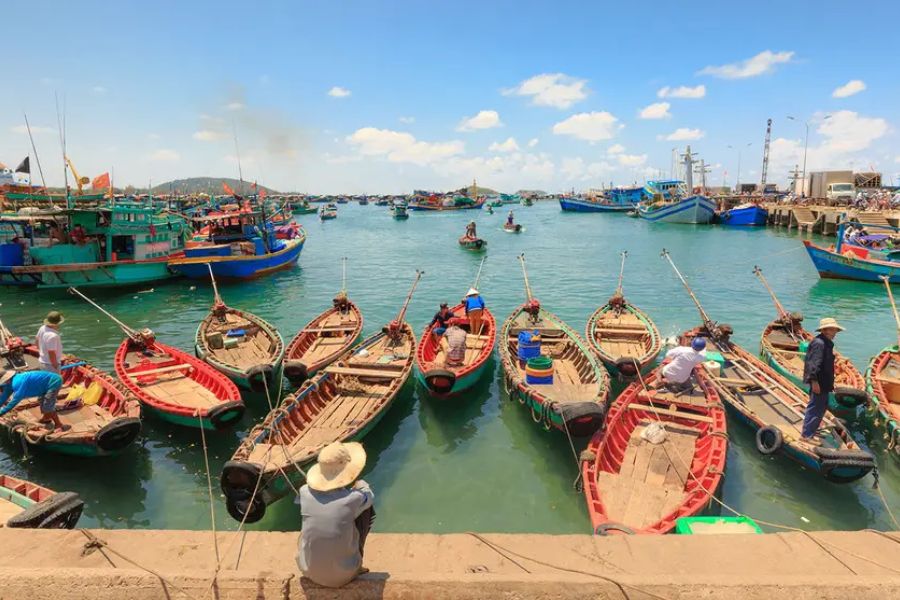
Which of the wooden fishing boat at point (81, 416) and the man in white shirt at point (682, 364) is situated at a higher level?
the man in white shirt at point (682, 364)

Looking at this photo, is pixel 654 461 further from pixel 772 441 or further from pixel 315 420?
pixel 315 420

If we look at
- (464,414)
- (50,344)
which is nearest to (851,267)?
(464,414)

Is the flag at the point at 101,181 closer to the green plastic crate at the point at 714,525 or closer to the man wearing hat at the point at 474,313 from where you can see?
the man wearing hat at the point at 474,313

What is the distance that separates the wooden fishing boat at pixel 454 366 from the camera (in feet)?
37.8

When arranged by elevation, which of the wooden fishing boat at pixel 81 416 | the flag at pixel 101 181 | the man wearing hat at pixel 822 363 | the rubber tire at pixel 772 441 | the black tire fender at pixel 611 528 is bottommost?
the rubber tire at pixel 772 441

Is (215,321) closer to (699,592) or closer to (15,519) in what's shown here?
(15,519)

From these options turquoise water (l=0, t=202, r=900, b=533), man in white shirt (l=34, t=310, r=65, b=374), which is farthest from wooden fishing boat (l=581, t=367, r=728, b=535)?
man in white shirt (l=34, t=310, r=65, b=374)

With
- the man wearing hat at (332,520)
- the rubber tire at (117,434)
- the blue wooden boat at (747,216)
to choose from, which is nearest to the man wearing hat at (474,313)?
the rubber tire at (117,434)

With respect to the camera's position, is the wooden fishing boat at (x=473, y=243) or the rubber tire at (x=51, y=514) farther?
the wooden fishing boat at (x=473, y=243)

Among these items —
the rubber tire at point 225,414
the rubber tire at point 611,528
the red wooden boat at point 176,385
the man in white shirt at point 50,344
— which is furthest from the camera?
the red wooden boat at point 176,385

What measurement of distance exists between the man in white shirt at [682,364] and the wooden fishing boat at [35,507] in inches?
431

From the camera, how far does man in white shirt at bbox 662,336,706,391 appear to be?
32.7ft

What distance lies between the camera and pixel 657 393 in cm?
1048

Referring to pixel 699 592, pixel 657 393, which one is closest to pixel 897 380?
pixel 657 393
